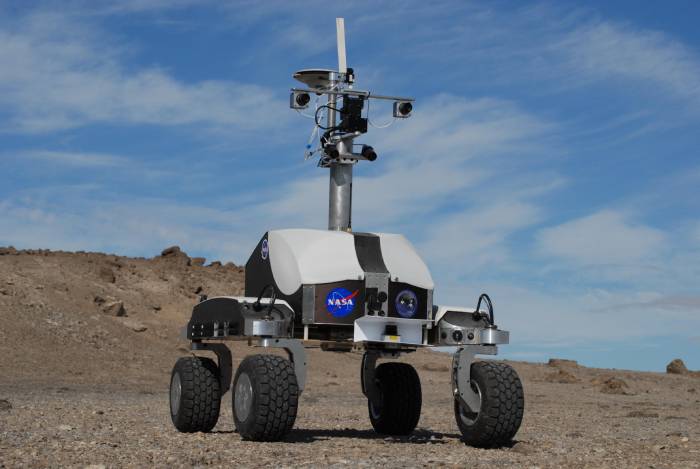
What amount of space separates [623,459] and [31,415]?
9.12 m

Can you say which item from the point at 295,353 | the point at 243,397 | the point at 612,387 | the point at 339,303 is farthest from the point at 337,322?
the point at 612,387

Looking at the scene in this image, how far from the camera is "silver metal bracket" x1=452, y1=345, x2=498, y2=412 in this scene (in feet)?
40.1

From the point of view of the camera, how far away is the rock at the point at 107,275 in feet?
143

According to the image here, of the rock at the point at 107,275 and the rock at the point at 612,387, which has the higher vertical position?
the rock at the point at 107,275

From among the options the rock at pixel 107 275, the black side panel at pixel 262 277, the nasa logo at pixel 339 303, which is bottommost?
the nasa logo at pixel 339 303

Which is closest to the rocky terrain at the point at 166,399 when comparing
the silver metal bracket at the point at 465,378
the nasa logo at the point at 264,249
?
the silver metal bracket at the point at 465,378

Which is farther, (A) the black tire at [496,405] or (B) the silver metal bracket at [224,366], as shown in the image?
(B) the silver metal bracket at [224,366]

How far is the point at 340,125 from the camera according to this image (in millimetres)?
14117

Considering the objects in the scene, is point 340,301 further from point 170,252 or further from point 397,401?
point 170,252

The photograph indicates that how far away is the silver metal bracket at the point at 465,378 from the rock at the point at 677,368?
38.3 m

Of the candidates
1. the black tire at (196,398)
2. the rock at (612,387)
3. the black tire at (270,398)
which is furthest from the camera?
the rock at (612,387)

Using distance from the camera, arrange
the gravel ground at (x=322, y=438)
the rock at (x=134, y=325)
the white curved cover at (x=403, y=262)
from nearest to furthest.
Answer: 1. the gravel ground at (x=322, y=438)
2. the white curved cover at (x=403, y=262)
3. the rock at (x=134, y=325)

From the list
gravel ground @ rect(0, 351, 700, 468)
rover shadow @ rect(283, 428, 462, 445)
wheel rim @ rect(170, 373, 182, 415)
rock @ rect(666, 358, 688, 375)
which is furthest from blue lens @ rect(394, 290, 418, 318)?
rock @ rect(666, 358, 688, 375)

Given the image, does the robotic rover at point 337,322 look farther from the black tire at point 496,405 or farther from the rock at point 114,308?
the rock at point 114,308
